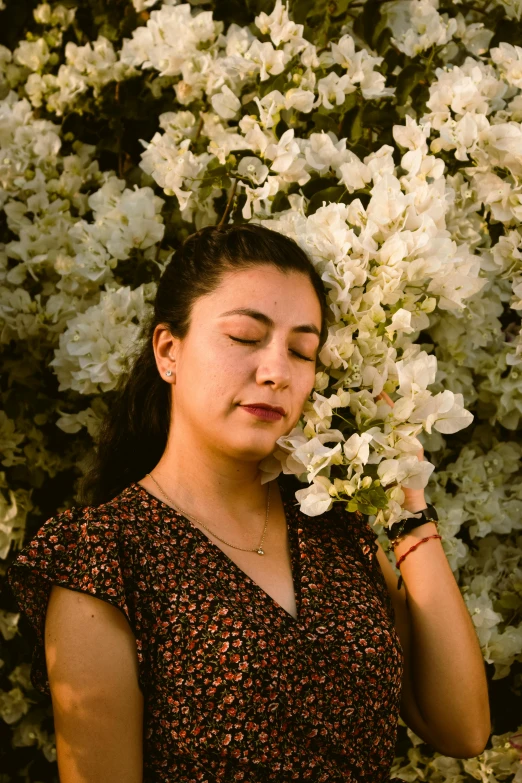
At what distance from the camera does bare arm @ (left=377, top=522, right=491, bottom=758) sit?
1810 mm

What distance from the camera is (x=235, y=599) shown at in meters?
1.58

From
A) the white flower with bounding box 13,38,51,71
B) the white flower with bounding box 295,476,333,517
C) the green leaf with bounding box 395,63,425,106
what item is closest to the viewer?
the white flower with bounding box 295,476,333,517

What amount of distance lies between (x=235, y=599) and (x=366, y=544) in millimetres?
400

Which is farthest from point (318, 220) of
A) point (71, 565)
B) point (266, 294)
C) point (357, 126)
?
point (71, 565)

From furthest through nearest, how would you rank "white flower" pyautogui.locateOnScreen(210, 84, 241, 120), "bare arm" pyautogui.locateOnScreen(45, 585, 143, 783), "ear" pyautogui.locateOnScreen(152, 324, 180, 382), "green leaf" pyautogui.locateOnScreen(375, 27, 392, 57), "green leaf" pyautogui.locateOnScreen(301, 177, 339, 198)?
"green leaf" pyautogui.locateOnScreen(375, 27, 392, 57) → "white flower" pyautogui.locateOnScreen(210, 84, 241, 120) → "green leaf" pyautogui.locateOnScreen(301, 177, 339, 198) → "ear" pyautogui.locateOnScreen(152, 324, 180, 382) → "bare arm" pyautogui.locateOnScreen(45, 585, 143, 783)

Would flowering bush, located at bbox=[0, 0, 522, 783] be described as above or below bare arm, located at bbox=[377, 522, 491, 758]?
above

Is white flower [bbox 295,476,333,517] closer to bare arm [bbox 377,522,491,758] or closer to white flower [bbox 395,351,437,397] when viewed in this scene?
white flower [bbox 395,351,437,397]

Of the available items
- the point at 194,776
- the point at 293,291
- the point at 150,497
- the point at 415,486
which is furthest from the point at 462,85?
the point at 194,776

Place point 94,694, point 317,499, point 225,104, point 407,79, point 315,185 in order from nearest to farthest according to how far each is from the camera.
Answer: point 94,694 → point 317,499 → point 315,185 → point 225,104 → point 407,79

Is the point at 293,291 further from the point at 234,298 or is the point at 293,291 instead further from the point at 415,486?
the point at 415,486

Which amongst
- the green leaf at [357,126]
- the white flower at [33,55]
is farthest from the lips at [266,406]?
the white flower at [33,55]

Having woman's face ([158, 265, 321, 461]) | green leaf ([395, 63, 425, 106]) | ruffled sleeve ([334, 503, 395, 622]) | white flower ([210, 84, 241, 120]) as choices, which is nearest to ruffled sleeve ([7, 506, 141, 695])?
woman's face ([158, 265, 321, 461])

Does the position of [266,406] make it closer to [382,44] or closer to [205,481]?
[205,481]

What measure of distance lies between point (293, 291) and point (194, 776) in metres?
0.89
